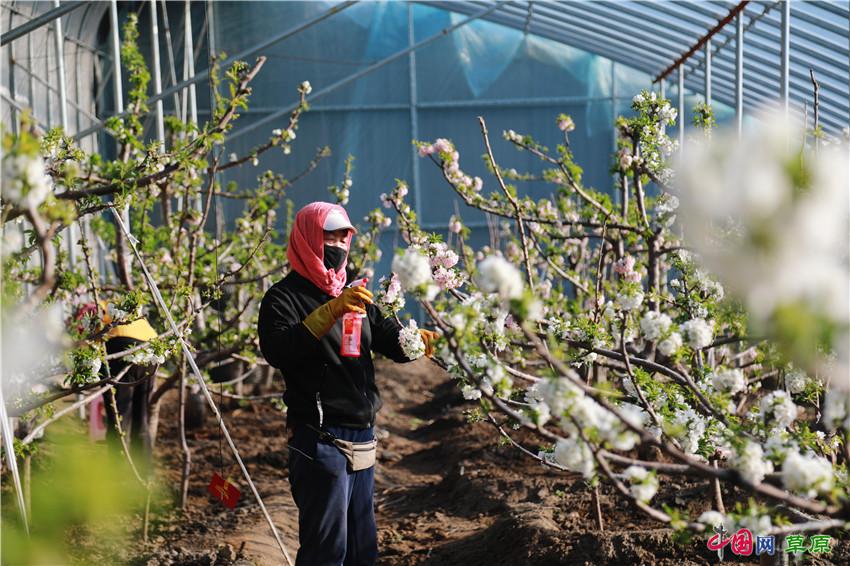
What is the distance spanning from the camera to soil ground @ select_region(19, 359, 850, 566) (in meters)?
3.81

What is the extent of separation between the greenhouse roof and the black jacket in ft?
14.1

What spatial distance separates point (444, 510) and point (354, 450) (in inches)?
94.9

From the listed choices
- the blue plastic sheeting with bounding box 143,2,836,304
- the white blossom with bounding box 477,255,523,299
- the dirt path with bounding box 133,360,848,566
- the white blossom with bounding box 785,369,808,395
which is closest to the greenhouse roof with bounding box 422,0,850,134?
the blue plastic sheeting with bounding box 143,2,836,304

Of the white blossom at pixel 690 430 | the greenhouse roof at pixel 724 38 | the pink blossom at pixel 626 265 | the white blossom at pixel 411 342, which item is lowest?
the white blossom at pixel 690 430

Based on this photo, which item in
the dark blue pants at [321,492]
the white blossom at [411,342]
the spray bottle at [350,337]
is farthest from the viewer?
the dark blue pants at [321,492]

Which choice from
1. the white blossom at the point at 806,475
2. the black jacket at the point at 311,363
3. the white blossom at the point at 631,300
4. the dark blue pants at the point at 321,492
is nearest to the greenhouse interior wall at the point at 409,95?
the black jacket at the point at 311,363

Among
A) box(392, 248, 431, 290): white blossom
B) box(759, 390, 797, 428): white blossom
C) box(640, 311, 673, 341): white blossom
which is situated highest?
box(392, 248, 431, 290): white blossom

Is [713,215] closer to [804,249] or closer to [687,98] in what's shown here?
[804,249]

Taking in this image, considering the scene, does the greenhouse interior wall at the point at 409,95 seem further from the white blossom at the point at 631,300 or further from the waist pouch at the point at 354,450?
the white blossom at the point at 631,300

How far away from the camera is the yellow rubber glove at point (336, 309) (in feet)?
9.66

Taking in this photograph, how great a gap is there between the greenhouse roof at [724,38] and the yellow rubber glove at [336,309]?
4396 mm

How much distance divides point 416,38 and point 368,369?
41.6 feet

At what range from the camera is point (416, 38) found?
Result: 15.3 meters

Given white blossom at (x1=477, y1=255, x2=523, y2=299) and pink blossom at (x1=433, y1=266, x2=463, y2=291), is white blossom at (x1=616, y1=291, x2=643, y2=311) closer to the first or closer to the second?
pink blossom at (x1=433, y1=266, x2=463, y2=291)
